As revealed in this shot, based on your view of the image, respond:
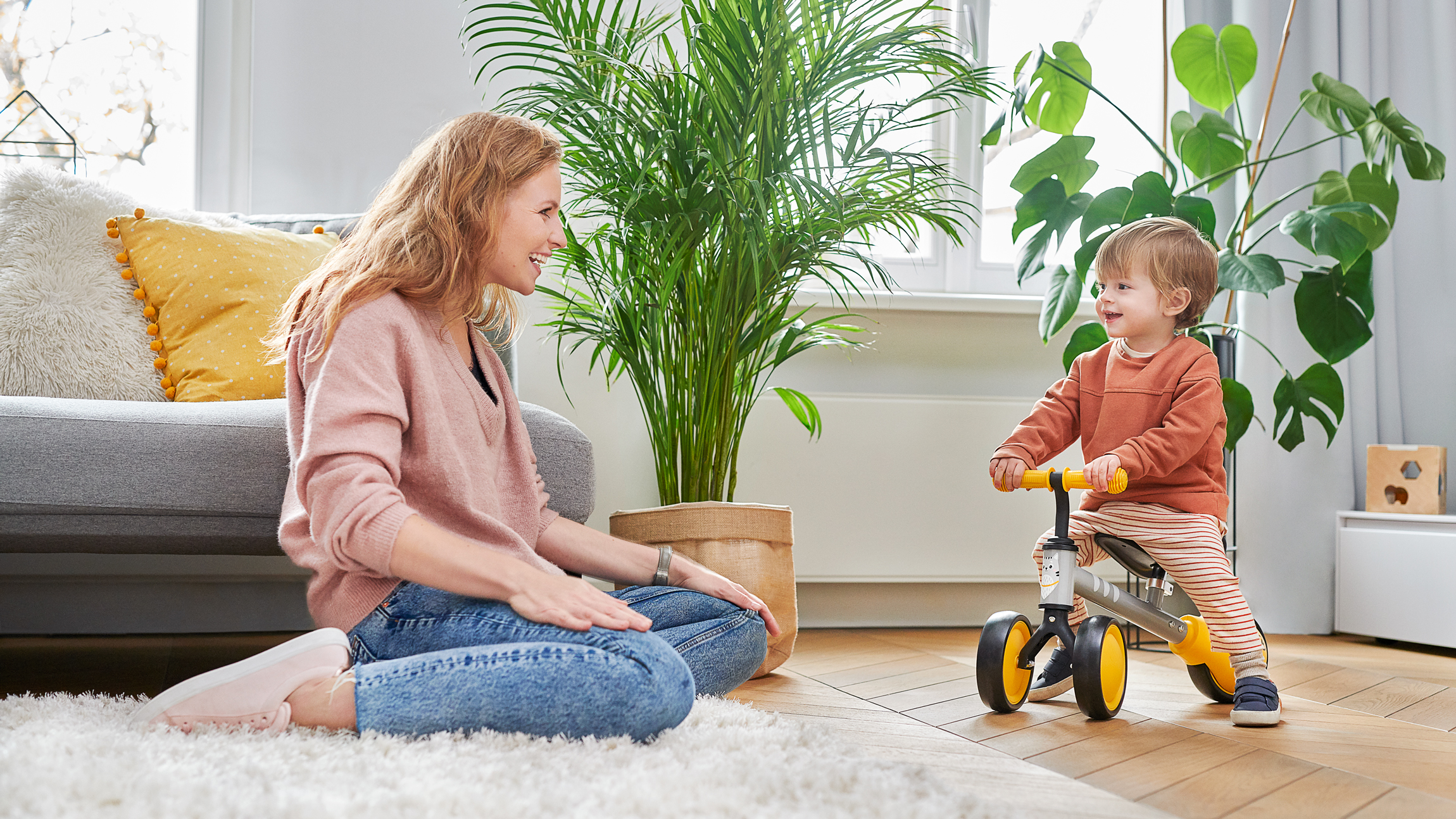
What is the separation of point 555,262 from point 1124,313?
3.87 ft

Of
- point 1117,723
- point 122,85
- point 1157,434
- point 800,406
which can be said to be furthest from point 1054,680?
point 122,85

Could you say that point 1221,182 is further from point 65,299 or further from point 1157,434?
point 65,299

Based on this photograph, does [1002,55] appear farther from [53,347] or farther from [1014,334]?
[53,347]

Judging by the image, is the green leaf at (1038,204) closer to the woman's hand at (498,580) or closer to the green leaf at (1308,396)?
the green leaf at (1308,396)

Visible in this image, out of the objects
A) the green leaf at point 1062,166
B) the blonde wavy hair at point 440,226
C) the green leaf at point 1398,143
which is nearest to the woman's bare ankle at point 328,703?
the blonde wavy hair at point 440,226

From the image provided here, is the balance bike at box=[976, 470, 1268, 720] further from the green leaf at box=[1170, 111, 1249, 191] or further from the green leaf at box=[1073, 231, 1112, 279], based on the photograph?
the green leaf at box=[1170, 111, 1249, 191]

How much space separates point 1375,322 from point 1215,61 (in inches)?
36.6

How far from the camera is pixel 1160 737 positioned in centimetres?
134

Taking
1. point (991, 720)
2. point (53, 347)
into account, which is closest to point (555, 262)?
point (53, 347)

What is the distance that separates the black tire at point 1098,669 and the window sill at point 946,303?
1252 mm

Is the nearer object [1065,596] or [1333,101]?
[1065,596]

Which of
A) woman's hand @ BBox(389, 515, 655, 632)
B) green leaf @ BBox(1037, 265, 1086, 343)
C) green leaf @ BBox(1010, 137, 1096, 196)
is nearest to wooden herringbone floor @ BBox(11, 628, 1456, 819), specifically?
woman's hand @ BBox(389, 515, 655, 632)

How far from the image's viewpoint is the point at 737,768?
0.96 m

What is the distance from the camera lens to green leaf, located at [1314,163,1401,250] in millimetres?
2082
